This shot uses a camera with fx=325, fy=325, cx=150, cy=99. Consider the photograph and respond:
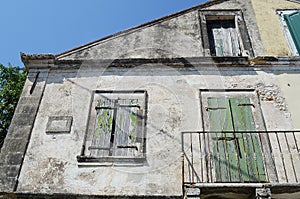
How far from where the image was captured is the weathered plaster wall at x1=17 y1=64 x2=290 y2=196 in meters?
6.27

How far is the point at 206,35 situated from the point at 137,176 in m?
4.55

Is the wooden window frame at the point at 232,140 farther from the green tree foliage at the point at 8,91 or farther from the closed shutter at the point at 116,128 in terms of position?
the green tree foliage at the point at 8,91

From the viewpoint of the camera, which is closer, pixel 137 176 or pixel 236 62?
pixel 137 176

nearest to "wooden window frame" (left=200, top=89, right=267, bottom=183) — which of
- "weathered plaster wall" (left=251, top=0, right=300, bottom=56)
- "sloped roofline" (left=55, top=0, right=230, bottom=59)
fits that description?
"weathered plaster wall" (left=251, top=0, right=300, bottom=56)

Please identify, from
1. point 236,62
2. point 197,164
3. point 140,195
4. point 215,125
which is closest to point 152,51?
point 236,62

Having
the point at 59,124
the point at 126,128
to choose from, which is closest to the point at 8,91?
the point at 59,124

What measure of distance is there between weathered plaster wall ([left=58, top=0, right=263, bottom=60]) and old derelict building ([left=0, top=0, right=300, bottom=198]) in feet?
0.09

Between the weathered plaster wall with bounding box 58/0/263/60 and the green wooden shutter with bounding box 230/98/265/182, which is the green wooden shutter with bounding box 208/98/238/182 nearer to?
the green wooden shutter with bounding box 230/98/265/182

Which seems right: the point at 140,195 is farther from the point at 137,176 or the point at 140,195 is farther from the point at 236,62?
the point at 236,62

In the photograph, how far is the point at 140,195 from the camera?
19.8 ft

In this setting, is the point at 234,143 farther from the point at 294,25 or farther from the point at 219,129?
the point at 294,25

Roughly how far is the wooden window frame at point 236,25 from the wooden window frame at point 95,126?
2308 mm

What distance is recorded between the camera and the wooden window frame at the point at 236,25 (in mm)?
8602

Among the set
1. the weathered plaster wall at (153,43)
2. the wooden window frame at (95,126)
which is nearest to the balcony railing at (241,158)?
the wooden window frame at (95,126)
